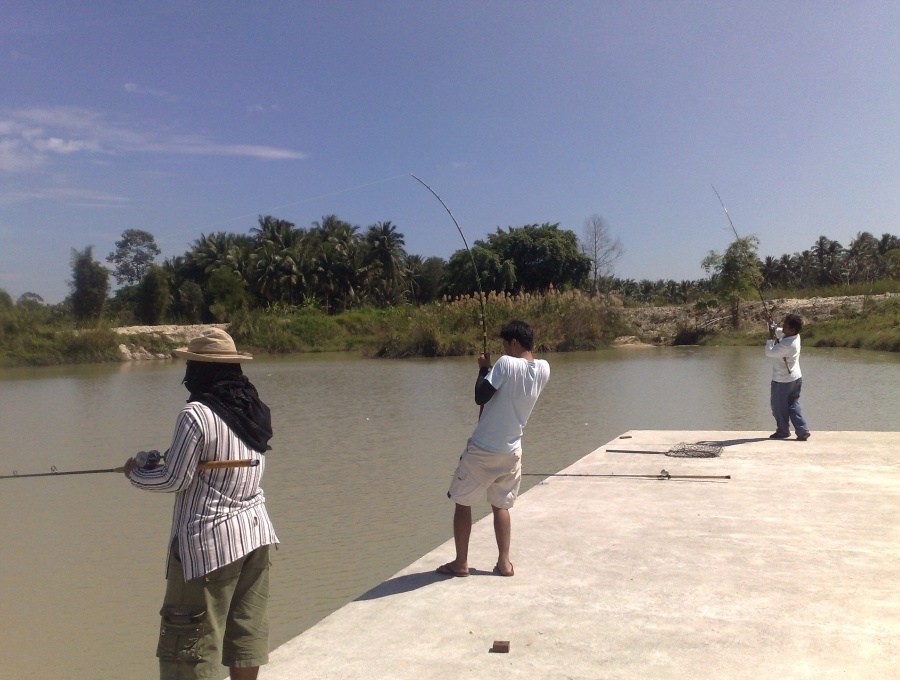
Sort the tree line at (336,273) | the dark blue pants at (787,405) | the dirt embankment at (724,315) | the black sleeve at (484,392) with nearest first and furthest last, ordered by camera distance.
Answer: the black sleeve at (484,392), the dark blue pants at (787,405), the dirt embankment at (724,315), the tree line at (336,273)

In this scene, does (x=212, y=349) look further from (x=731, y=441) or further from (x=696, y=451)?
(x=731, y=441)

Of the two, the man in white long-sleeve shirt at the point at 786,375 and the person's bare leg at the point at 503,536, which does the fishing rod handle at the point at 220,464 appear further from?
the man in white long-sleeve shirt at the point at 786,375

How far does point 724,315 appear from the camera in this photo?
1407 inches

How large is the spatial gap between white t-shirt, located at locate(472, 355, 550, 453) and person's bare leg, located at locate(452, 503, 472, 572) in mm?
368

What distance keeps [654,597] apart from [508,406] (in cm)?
115

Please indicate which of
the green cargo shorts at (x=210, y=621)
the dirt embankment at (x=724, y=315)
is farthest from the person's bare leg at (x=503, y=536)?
the dirt embankment at (x=724, y=315)

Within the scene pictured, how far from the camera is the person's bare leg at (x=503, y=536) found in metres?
4.09

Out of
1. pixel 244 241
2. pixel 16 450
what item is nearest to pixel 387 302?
pixel 244 241

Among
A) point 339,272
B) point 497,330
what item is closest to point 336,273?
point 339,272

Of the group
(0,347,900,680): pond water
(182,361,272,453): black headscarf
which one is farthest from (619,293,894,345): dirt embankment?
(182,361,272,453): black headscarf

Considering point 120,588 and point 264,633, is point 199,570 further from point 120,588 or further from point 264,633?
point 120,588

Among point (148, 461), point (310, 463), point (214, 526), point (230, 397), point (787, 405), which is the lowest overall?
point (310, 463)

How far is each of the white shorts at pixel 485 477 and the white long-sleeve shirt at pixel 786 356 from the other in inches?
178

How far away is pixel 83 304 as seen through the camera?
45344mm
